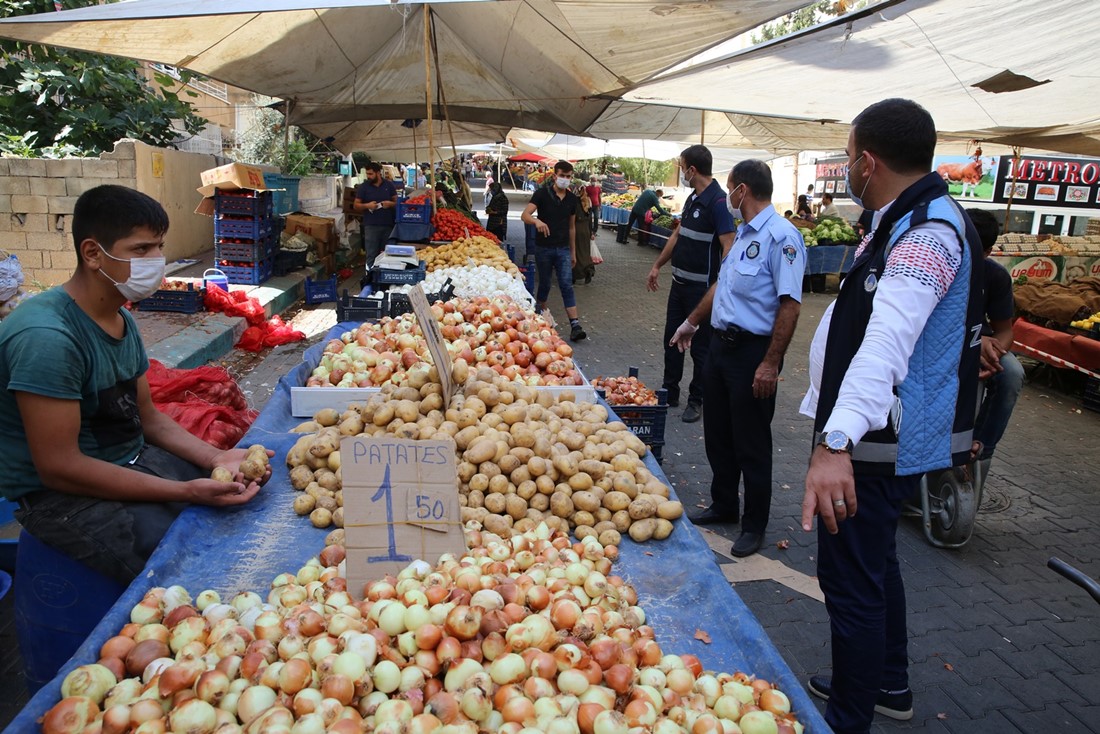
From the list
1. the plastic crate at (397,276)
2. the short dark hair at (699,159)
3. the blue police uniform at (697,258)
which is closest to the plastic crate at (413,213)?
the plastic crate at (397,276)

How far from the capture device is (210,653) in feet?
5.78

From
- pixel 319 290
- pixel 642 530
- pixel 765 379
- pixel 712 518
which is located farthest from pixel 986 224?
pixel 319 290

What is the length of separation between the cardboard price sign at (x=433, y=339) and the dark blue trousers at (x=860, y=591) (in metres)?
1.66

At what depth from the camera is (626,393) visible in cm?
500

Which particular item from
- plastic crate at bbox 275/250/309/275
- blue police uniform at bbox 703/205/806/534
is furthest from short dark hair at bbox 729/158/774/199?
plastic crate at bbox 275/250/309/275

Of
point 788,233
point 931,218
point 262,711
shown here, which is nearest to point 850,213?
point 788,233

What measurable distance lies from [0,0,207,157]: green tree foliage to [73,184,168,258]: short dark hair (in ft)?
29.2

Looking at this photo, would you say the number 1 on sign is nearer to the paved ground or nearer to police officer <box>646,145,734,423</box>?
the paved ground

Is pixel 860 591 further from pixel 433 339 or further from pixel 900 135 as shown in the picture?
pixel 433 339

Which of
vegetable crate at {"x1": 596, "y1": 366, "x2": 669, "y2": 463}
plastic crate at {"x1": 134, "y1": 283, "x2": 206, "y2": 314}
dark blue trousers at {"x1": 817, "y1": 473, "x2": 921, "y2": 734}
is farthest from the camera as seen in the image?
plastic crate at {"x1": 134, "y1": 283, "x2": 206, "y2": 314}

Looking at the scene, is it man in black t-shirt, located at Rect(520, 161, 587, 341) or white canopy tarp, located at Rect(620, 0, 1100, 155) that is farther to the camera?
man in black t-shirt, located at Rect(520, 161, 587, 341)

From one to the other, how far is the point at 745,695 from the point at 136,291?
241cm

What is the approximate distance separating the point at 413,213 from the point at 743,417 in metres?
6.91

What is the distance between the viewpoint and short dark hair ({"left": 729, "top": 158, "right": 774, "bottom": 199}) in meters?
4.14
